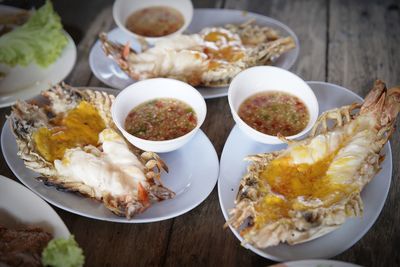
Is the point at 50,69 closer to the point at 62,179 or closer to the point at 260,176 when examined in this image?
the point at 62,179

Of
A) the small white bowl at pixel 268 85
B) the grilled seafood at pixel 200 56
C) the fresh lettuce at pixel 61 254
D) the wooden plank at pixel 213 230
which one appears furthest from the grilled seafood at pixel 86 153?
the small white bowl at pixel 268 85

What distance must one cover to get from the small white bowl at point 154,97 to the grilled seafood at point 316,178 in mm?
534

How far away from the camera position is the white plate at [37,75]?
372 cm

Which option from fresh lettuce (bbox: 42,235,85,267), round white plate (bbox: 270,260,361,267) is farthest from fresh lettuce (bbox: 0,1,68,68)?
round white plate (bbox: 270,260,361,267)

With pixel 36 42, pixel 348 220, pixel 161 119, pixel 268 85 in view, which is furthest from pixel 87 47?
pixel 348 220

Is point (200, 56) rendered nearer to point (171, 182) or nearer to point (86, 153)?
point (171, 182)

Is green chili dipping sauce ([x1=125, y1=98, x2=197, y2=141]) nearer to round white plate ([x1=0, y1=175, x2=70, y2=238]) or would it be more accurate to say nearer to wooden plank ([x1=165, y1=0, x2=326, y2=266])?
wooden plank ([x1=165, y1=0, x2=326, y2=266])

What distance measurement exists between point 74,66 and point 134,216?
1905mm

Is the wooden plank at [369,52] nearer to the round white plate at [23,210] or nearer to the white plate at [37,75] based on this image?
the round white plate at [23,210]

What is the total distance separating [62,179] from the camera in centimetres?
288

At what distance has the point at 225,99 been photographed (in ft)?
12.3

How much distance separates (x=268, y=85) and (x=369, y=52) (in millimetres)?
1334

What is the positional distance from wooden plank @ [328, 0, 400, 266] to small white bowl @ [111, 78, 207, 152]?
1.40 m

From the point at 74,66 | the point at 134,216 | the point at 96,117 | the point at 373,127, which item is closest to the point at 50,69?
the point at 74,66
